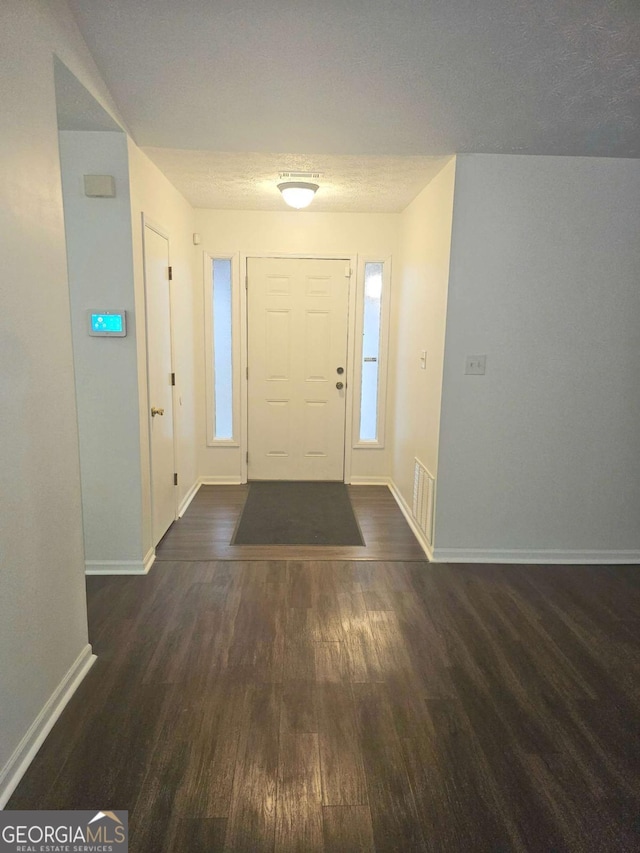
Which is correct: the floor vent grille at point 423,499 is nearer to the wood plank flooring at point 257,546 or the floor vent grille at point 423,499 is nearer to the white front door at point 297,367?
the wood plank flooring at point 257,546

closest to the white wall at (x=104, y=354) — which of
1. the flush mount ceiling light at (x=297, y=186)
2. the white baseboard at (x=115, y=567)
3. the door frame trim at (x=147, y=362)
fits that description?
the white baseboard at (x=115, y=567)

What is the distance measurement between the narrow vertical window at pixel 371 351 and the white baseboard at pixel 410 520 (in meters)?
0.56

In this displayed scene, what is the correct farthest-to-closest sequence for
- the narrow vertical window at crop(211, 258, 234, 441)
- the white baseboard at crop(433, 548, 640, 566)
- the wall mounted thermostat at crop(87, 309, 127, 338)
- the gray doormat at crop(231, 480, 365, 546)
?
1. the narrow vertical window at crop(211, 258, 234, 441)
2. the gray doormat at crop(231, 480, 365, 546)
3. the white baseboard at crop(433, 548, 640, 566)
4. the wall mounted thermostat at crop(87, 309, 127, 338)

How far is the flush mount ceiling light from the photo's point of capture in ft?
11.0

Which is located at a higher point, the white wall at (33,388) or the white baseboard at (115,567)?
the white wall at (33,388)

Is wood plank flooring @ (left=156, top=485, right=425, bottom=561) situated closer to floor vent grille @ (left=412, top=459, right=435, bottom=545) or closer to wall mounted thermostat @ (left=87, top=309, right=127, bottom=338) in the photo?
floor vent grille @ (left=412, top=459, right=435, bottom=545)

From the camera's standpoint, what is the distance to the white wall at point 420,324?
10.5ft

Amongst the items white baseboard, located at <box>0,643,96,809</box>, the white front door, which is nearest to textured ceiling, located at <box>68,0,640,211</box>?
the white front door

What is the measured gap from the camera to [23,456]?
1731mm

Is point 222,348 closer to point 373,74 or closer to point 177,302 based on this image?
point 177,302

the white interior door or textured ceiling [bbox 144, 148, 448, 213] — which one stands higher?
textured ceiling [bbox 144, 148, 448, 213]

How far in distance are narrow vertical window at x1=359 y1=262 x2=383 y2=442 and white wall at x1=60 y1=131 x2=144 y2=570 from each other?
2396 mm

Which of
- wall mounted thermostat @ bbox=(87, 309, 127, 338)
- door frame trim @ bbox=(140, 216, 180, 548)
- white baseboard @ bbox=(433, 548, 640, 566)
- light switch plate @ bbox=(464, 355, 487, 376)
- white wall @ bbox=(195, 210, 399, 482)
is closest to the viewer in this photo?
wall mounted thermostat @ bbox=(87, 309, 127, 338)

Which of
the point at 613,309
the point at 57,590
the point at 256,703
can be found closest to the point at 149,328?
the point at 57,590
